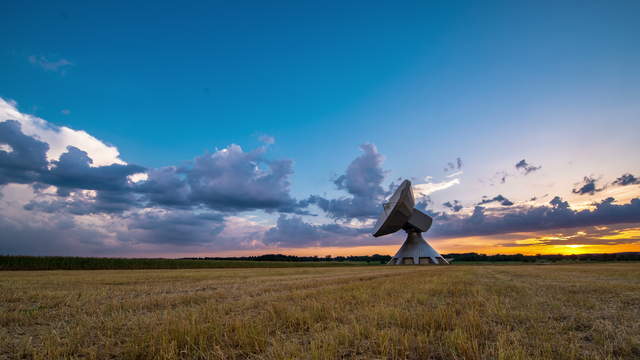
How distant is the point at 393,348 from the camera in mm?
3979

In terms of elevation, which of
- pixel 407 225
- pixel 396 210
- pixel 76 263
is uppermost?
pixel 396 210

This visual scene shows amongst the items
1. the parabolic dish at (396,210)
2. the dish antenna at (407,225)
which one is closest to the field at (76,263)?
the parabolic dish at (396,210)

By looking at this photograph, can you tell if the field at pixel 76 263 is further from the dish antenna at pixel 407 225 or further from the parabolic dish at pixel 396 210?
the dish antenna at pixel 407 225

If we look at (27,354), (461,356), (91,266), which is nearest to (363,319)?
(461,356)

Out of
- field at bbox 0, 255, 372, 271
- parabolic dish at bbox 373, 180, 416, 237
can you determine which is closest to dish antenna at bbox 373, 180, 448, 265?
parabolic dish at bbox 373, 180, 416, 237

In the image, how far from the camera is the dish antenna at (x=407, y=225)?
5866 cm

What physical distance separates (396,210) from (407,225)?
17886 mm

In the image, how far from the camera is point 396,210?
5925 cm

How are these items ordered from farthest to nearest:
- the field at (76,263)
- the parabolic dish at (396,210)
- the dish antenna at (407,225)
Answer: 1. the dish antenna at (407,225)
2. the parabolic dish at (396,210)
3. the field at (76,263)

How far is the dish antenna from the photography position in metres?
58.7

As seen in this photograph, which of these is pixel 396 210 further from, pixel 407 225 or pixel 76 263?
pixel 76 263

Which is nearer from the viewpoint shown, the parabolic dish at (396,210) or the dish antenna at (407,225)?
the parabolic dish at (396,210)

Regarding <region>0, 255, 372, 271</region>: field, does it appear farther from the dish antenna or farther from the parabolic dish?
the dish antenna

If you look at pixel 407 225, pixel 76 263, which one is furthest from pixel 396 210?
pixel 76 263
